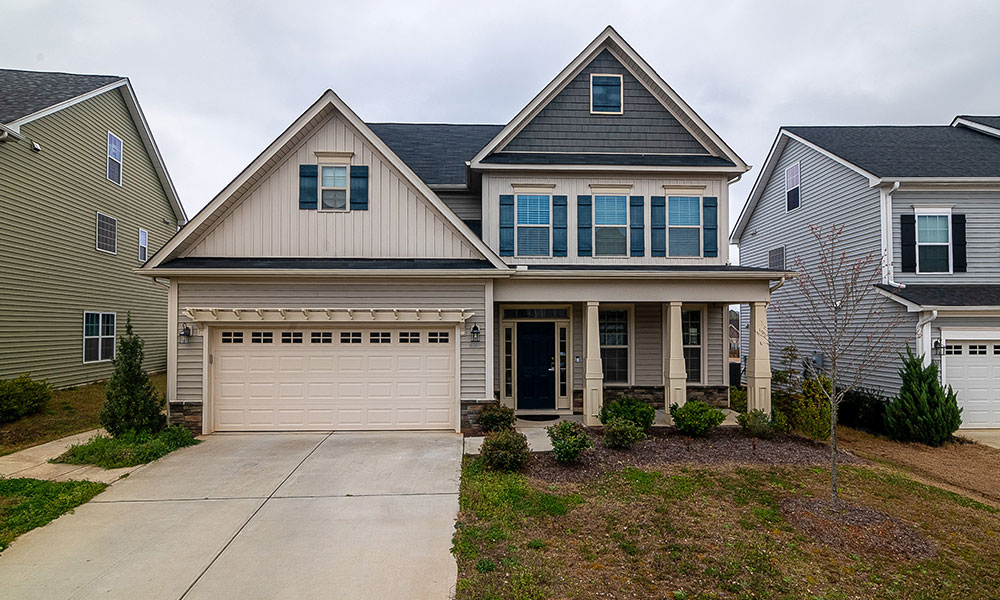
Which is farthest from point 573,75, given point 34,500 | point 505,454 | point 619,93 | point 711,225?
point 34,500

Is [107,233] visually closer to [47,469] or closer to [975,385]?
[47,469]

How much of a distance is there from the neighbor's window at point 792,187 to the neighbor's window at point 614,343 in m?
8.73

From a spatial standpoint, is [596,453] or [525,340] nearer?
[596,453]

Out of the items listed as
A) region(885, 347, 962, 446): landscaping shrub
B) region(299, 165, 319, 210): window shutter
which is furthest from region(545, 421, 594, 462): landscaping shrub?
region(885, 347, 962, 446): landscaping shrub

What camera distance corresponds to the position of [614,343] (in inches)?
448

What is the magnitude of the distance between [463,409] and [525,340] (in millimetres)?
2654

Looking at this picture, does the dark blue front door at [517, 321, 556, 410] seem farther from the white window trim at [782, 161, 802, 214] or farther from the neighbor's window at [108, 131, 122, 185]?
the neighbor's window at [108, 131, 122, 185]

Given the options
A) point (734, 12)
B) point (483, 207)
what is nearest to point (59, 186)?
point (483, 207)

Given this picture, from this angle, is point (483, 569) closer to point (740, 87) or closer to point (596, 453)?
point (596, 453)

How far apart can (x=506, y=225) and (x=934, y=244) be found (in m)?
11.0

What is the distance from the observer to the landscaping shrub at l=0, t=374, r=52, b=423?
9.52 metres

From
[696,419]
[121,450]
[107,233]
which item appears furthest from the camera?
[107,233]

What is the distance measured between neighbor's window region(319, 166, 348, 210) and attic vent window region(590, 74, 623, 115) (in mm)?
6239

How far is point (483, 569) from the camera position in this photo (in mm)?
4219
